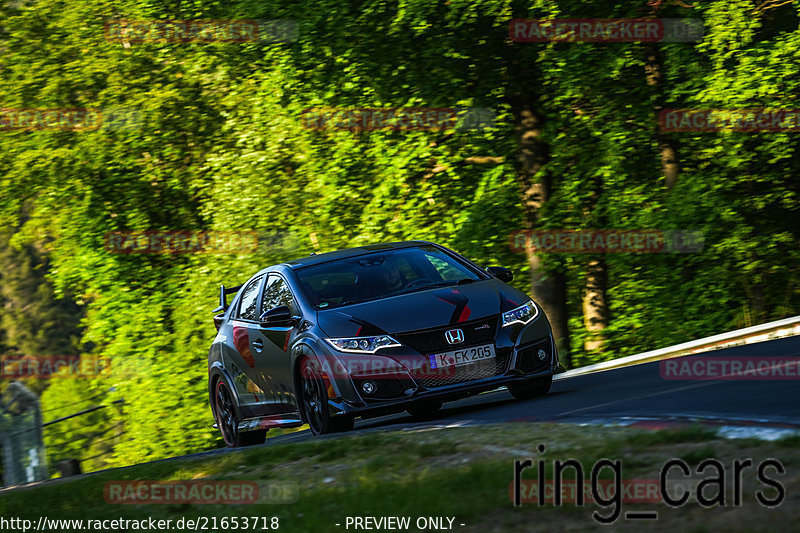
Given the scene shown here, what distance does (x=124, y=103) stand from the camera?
91.5ft

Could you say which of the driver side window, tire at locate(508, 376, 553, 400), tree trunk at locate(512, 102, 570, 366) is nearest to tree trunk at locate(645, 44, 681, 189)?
tree trunk at locate(512, 102, 570, 366)

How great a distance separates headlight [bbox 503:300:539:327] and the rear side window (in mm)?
2734

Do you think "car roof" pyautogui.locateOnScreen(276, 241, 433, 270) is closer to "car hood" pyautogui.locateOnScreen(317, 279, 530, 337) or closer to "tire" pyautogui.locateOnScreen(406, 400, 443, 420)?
"car hood" pyautogui.locateOnScreen(317, 279, 530, 337)

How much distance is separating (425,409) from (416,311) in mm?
1259

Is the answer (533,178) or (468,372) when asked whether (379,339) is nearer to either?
(468,372)

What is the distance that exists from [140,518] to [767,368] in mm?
5229

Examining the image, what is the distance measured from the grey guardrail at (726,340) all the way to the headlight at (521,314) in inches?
154

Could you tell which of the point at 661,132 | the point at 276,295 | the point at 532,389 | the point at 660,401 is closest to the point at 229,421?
the point at 276,295

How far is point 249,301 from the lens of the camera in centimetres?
1175

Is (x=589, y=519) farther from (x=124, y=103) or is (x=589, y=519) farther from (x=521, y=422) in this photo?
(x=124, y=103)

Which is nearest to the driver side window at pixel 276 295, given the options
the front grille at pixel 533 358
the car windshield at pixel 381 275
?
the car windshield at pixel 381 275

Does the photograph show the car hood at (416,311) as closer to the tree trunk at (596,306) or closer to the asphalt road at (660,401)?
the asphalt road at (660,401)

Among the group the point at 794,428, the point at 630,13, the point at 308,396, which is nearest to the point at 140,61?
the point at 630,13

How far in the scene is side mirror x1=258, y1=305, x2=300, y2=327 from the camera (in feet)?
33.3
